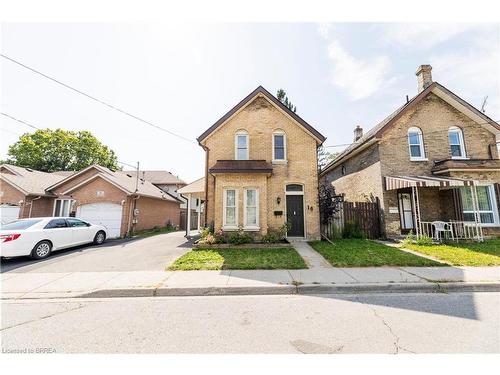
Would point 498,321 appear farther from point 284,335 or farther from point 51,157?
point 51,157

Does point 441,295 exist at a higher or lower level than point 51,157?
lower

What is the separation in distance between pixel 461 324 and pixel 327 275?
2.95 meters

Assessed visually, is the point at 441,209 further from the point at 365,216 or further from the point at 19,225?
the point at 19,225

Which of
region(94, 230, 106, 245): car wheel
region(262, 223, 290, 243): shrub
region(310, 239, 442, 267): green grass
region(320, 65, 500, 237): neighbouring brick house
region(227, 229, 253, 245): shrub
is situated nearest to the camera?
region(310, 239, 442, 267): green grass

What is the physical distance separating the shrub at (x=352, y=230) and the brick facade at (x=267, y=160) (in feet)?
6.78

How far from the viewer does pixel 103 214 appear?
16781 millimetres

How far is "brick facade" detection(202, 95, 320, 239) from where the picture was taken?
11750 millimetres

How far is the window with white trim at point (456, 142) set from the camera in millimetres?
13492

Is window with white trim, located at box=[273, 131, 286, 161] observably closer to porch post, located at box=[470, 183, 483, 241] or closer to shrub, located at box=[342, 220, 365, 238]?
shrub, located at box=[342, 220, 365, 238]

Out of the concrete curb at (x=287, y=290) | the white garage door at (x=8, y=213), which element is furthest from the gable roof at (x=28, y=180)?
the concrete curb at (x=287, y=290)

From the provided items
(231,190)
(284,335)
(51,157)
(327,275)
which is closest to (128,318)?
(284,335)

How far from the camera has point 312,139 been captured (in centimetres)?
1305

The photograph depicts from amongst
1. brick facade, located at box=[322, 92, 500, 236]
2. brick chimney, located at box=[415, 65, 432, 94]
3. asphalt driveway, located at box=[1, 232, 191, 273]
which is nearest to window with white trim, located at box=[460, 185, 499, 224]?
brick facade, located at box=[322, 92, 500, 236]

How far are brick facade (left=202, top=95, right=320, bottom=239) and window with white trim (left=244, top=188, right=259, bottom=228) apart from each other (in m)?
0.24
